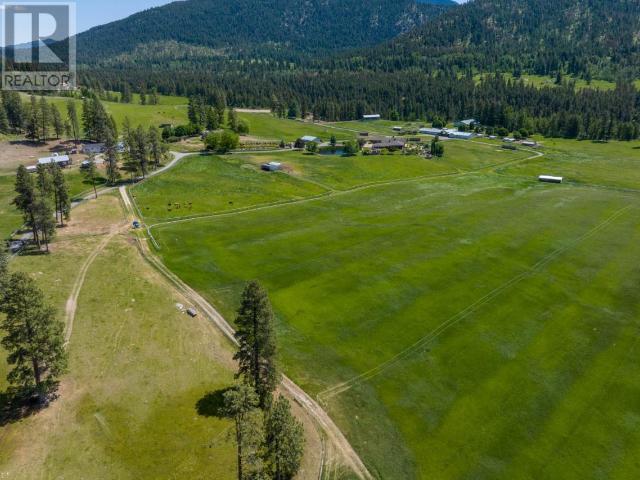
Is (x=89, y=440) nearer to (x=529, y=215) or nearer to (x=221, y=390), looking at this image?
(x=221, y=390)

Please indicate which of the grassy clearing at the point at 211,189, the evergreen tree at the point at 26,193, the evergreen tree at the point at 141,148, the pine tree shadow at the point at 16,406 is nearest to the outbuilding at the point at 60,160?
the evergreen tree at the point at 141,148

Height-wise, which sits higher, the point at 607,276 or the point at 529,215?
the point at 529,215

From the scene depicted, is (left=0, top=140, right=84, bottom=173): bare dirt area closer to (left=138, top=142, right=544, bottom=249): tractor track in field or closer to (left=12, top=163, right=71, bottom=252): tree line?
(left=12, top=163, right=71, bottom=252): tree line

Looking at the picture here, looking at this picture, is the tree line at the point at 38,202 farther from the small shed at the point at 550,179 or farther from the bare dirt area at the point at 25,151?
the small shed at the point at 550,179

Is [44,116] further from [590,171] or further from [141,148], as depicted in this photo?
[590,171]

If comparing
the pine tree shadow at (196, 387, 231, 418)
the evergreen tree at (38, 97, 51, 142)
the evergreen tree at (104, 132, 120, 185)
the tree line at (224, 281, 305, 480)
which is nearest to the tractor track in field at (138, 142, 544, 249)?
the evergreen tree at (104, 132, 120, 185)

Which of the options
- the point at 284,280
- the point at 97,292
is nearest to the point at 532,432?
the point at 284,280
